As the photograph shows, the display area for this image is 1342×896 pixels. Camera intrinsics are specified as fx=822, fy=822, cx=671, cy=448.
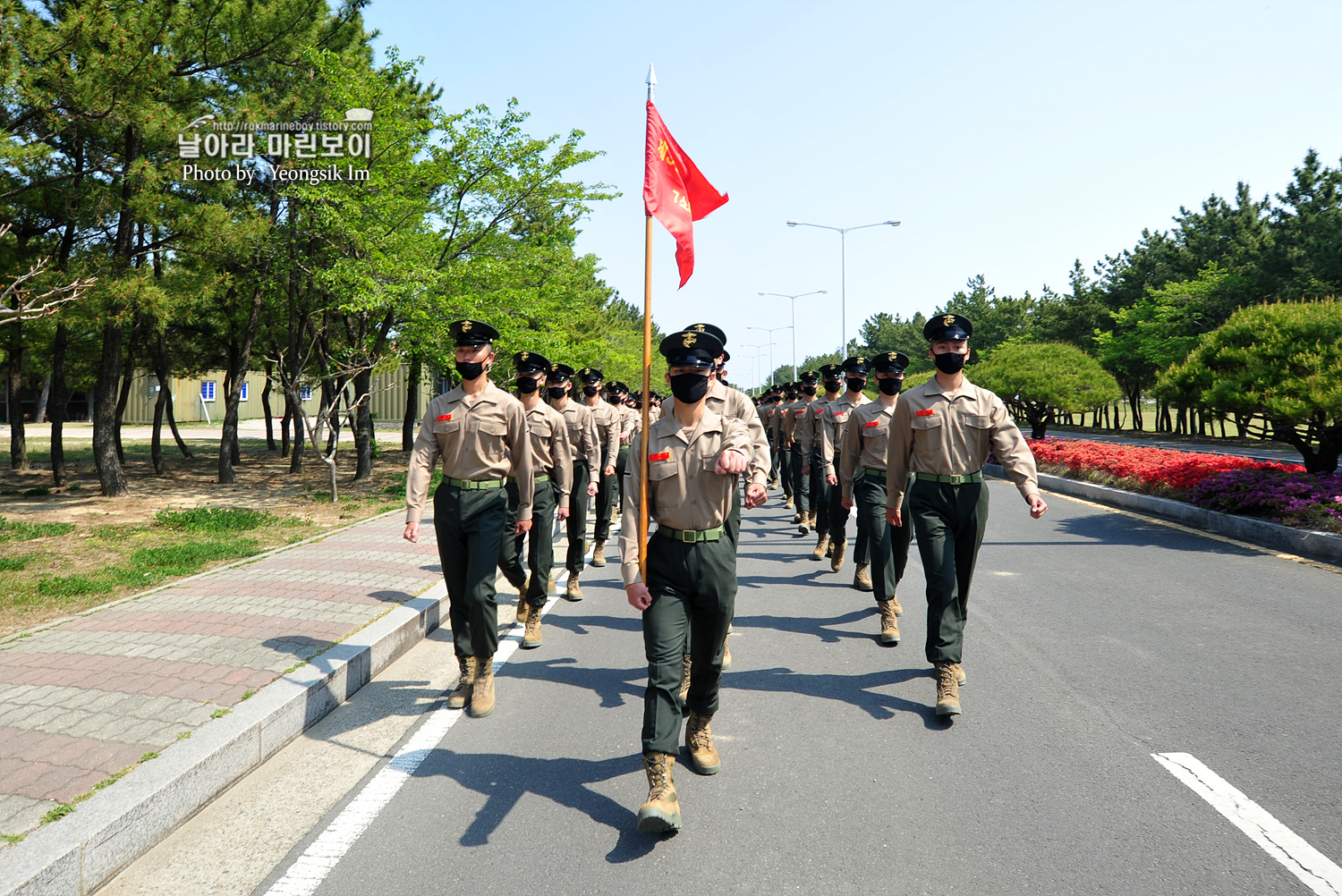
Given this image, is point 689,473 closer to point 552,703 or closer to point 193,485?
point 552,703

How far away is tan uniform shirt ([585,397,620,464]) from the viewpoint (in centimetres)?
941

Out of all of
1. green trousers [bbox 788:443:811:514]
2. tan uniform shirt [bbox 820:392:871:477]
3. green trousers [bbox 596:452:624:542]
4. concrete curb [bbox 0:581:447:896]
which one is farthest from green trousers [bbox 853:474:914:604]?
green trousers [bbox 788:443:811:514]

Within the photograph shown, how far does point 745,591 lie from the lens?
25.8ft

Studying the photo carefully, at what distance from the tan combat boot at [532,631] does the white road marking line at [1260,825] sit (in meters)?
3.98

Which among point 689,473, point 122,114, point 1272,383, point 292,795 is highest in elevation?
point 122,114

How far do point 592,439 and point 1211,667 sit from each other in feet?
17.6

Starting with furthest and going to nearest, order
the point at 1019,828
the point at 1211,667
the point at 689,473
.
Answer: the point at 1211,667 → the point at 689,473 → the point at 1019,828

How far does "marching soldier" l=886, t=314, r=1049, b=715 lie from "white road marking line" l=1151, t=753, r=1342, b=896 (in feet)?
3.79

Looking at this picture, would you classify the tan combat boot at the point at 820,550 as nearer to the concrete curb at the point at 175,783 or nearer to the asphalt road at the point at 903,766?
the asphalt road at the point at 903,766

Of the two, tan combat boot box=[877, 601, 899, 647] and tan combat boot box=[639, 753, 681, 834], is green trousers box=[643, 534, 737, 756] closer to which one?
tan combat boot box=[639, 753, 681, 834]

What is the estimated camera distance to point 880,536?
659cm

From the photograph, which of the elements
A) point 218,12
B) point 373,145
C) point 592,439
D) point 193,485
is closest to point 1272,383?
point 592,439

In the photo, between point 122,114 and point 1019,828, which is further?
point 122,114

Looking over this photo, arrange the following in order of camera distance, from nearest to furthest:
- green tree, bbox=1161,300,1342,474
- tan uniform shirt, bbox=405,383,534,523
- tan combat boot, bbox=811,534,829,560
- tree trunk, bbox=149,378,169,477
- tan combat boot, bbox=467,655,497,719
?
tan combat boot, bbox=467,655,497,719 < tan uniform shirt, bbox=405,383,534,523 < tan combat boot, bbox=811,534,829,560 < green tree, bbox=1161,300,1342,474 < tree trunk, bbox=149,378,169,477
